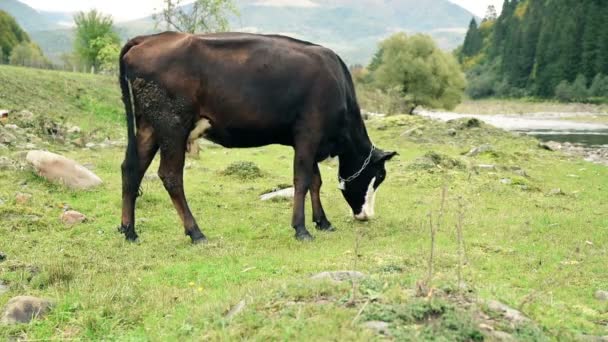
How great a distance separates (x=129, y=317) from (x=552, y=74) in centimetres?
9194

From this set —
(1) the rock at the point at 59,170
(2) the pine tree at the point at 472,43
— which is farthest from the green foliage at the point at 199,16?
(2) the pine tree at the point at 472,43

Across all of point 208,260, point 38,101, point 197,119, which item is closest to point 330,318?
point 208,260

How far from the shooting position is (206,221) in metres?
10.1

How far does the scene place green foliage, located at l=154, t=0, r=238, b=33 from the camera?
21.4 meters

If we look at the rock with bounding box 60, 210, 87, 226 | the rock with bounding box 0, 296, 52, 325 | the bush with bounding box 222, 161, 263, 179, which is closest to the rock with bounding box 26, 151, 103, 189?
the rock with bounding box 60, 210, 87, 226

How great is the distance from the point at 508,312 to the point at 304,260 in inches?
127

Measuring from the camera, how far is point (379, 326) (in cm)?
424

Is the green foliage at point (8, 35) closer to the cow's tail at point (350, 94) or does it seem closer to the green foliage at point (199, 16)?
the green foliage at point (199, 16)

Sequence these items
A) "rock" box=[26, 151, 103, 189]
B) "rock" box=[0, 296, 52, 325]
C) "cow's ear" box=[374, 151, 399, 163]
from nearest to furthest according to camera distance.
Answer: "rock" box=[0, 296, 52, 325] < "cow's ear" box=[374, 151, 399, 163] < "rock" box=[26, 151, 103, 189]

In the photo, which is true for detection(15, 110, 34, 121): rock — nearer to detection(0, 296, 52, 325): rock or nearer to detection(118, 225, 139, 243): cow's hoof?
detection(118, 225, 139, 243): cow's hoof

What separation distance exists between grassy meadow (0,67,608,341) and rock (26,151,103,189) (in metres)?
0.22

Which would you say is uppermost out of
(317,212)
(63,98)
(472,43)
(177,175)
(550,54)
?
(472,43)

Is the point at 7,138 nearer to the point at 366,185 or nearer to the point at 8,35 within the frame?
the point at 366,185

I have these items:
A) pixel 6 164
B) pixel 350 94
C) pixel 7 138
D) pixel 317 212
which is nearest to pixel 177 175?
pixel 317 212
